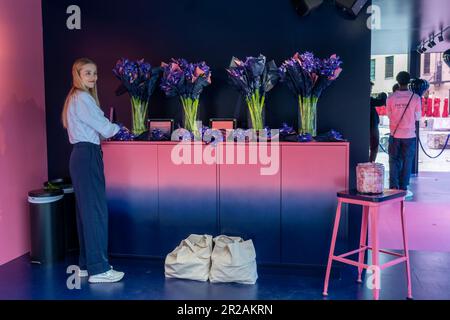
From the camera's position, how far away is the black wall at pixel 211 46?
12.4 feet

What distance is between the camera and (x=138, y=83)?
3.87 meters

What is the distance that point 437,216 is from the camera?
5535 mm

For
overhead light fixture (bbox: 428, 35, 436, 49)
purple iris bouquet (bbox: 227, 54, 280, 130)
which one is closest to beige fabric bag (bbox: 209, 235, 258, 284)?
purple iris bouquet (bbox: 227, 54, 280, 130)

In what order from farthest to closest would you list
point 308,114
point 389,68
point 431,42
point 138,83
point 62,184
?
point 389,68
point 431,42
point 62,184
point 138,83
point 308,114

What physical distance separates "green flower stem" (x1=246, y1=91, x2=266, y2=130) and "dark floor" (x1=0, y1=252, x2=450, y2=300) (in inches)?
45.4

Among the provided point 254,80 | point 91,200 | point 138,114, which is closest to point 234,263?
point 91,200

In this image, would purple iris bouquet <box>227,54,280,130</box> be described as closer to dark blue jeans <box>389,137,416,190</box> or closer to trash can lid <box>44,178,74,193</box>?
trash can lid <box>44,178,74,193</box>

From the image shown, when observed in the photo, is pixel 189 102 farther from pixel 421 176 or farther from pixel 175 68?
pixel 421 176

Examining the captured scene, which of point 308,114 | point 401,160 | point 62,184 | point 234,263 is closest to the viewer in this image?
point 234,263

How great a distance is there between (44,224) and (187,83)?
5.58 feet

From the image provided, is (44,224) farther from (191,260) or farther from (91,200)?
(191,260)

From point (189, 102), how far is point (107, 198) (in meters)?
1.06
